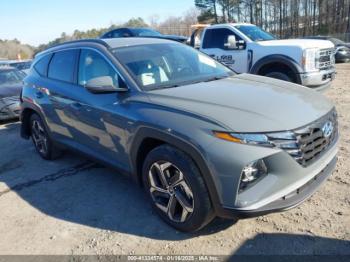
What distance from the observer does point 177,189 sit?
3.07 meters

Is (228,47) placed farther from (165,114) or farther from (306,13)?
(306,13)

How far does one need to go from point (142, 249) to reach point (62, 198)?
158 centimetres

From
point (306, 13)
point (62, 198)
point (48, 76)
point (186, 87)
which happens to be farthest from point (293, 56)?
point (306, 13)

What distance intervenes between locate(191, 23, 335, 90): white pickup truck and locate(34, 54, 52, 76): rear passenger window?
14.8 ft

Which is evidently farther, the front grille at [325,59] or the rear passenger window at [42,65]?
the front grille at [325,59]

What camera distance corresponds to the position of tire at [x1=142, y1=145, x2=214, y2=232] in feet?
9.27

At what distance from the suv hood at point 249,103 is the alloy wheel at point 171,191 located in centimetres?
59

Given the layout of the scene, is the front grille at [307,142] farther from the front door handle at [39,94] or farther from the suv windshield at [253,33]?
the suv windshield at [253,33]

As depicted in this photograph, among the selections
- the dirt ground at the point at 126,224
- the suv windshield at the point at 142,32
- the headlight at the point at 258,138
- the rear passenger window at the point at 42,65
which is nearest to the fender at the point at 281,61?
the dirt ground at the point at 126,224

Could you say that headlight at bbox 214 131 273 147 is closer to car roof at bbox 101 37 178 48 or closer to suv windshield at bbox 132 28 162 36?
car roof at bbox 101 37 178 48

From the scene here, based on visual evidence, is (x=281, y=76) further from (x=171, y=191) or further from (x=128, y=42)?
(x=171, y=191)

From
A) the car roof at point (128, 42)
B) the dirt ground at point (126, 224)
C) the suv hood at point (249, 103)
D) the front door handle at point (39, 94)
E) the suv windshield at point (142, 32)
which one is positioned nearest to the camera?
the suv hood at point (249, 103)

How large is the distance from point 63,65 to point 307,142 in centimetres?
339

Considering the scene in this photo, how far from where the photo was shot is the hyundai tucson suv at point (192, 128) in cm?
261
